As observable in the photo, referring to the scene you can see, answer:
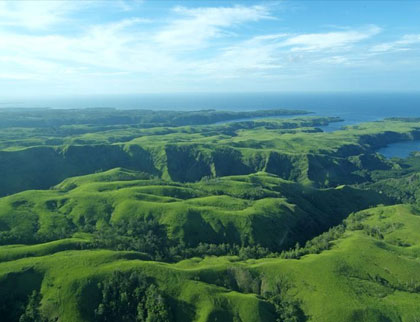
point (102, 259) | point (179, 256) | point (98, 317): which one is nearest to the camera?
point (98, 317)

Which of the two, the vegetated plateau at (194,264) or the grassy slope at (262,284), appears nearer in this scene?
the grassy slope at (262,284)

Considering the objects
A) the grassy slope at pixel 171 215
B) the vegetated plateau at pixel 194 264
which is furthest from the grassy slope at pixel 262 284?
the grassy slope at pixel 171 215

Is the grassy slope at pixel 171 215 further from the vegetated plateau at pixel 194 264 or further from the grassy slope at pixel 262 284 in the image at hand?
the grassy slope at pixel 262 284

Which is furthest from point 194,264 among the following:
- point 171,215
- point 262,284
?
point 171,215

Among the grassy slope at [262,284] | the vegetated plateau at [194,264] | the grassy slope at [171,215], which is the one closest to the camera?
the grassy slope at [262,284]

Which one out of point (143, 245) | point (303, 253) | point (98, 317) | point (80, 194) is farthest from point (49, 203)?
point (303, 253)

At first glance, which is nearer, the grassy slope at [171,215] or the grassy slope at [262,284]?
the grassy slope at [262,284]

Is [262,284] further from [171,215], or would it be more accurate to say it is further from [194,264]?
[171,215]

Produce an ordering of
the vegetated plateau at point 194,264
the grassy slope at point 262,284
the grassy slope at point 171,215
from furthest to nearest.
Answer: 1. the grassy slope at point 171,215
2. the vegetated plateau at point 194,264
3. the grassy slope at point 262,284

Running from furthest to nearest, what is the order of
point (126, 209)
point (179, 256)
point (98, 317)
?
1. point (126, 209)
2. point (179, 256)
3. point (98, 317)

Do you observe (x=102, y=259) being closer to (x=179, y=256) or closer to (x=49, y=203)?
(x=179, y=256)

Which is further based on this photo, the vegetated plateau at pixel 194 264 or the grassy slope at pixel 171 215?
the grassy slope at pixel 171 215
